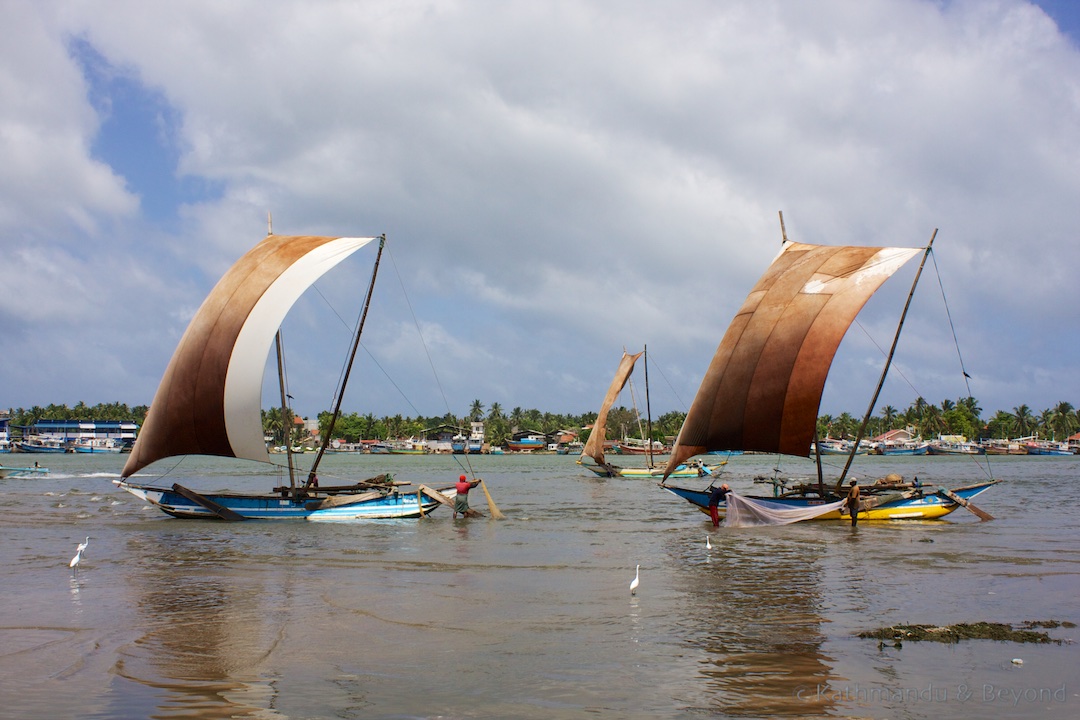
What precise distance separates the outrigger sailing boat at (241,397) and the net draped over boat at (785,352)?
33.4 ft

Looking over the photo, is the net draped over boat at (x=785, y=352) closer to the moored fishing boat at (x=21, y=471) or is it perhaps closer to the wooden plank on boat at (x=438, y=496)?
the wooden plank on boat at (x=438, y=496)

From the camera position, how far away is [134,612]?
13.7 m

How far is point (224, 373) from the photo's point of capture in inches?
1108

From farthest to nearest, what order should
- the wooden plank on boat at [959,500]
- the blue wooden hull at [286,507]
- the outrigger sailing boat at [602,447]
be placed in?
the outrigger sailing boat at [602,447]
the blue wooden hull at [286,507]
the wooden plank on boat at [959,500]

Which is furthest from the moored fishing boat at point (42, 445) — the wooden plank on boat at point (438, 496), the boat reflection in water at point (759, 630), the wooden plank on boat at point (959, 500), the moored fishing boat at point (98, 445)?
the boat reflection in water at point (759, 630)

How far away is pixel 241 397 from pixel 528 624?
723 inches

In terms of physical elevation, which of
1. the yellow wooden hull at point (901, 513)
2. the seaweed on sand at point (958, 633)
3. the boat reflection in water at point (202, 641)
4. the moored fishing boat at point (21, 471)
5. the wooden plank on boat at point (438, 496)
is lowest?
the moored fishing boat at point (21, 471)

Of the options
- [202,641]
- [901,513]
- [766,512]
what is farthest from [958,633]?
[901,513]

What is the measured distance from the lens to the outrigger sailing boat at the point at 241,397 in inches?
1113

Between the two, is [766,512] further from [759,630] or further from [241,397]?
[241,397]

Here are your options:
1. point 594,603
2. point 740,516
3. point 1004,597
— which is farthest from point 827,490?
point 594,603

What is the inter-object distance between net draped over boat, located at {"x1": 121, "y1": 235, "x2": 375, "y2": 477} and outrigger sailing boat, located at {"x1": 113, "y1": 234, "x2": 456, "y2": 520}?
3cm

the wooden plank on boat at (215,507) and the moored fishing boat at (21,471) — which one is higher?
the wooden plank on boat at (215,507)

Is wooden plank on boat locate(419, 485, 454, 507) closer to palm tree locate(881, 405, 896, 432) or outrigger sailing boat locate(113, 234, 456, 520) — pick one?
outrigger sailing boat locate(113, 234, 456, 520)
